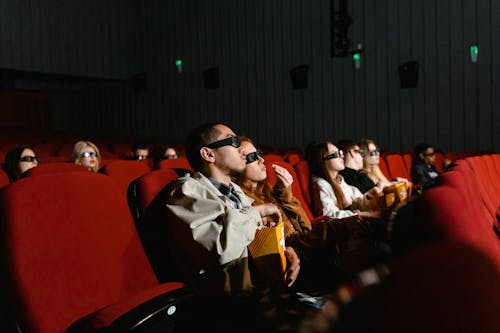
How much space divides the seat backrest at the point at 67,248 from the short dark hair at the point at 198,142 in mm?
352

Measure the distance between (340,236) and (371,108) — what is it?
20.6 feet

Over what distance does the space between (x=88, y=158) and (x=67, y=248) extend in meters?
2.11

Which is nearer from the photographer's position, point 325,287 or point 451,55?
point 325,287

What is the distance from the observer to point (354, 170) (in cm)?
302

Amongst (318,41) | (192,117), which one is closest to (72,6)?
(192,117)

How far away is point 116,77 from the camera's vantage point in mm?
9023

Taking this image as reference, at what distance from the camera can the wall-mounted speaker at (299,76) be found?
7746mm

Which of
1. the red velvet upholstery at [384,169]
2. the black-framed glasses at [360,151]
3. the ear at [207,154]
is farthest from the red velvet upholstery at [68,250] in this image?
the red velvet upholstery at [384,169]

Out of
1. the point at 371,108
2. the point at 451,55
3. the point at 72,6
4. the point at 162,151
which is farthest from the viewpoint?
the point at 72,6

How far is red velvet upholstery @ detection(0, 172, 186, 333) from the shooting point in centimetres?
90

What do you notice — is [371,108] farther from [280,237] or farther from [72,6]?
[280,237]

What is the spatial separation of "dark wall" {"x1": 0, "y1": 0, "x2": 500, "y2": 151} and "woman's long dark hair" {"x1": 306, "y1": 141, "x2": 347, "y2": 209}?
5.04 meters

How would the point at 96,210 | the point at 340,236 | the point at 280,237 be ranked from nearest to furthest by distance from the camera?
1. the point at 96,210
2. the point at 280,237
3. the point at 340,236

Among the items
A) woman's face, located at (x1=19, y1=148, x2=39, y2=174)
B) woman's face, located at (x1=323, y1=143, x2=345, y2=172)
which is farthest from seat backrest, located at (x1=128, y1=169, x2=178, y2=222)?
woman's face, located at (x1=19, y1=148, x2=39, y2=174)
